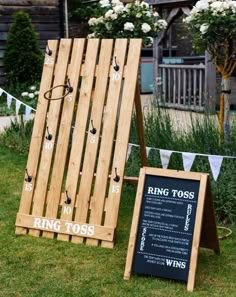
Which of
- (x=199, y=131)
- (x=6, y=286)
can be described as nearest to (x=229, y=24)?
(x=199, y=131)

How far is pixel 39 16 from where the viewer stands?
13.6 m

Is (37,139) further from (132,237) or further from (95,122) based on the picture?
(132,237)

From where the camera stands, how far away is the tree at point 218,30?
5.42m

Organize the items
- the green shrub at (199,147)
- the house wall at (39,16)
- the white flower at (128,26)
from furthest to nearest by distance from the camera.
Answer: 1. the house wall at (39,16)
2. the white flower at (128,26)
3. the green shrub at (199,147)

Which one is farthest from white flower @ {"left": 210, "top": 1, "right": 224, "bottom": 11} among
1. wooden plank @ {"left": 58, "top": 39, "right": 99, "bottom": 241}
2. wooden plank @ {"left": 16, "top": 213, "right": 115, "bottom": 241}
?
wooden plank @ {"left": 16, "top": 213, "right": 115, "bottom": 241}

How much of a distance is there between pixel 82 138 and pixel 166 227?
122 cm

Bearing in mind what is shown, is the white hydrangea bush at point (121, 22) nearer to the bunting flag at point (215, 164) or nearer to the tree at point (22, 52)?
the bunting flag at point (215, 164)

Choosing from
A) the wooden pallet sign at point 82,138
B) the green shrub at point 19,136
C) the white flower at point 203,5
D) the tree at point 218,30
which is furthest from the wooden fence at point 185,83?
the wooden pallet sign at point 82,138

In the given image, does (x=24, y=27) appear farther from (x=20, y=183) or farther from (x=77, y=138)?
(x=77, y=138)

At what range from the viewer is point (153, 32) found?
7.09 metres

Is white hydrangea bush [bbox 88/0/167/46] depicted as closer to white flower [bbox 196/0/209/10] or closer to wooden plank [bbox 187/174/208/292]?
white flower [bbox 196/0/209/10]

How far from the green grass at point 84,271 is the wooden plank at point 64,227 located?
0.10m

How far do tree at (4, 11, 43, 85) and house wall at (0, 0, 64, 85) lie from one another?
0.53 metres

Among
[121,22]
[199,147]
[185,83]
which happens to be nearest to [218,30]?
[199,147]
